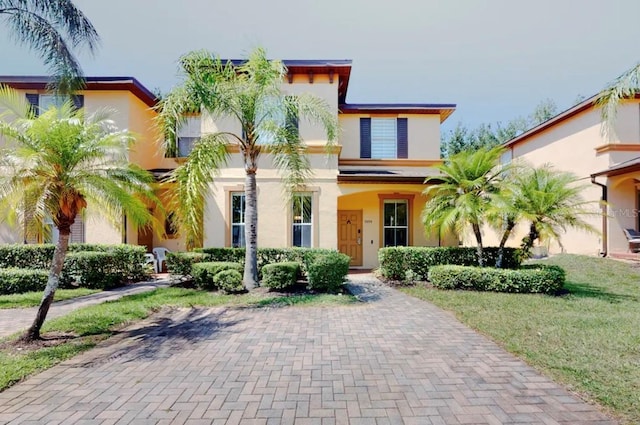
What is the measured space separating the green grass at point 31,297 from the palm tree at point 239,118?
3871 mm

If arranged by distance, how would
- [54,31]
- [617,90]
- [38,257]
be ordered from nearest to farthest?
[54,31] < [617,90] < [38,257]

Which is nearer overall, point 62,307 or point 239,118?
point 62,307

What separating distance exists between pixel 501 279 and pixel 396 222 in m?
5.89

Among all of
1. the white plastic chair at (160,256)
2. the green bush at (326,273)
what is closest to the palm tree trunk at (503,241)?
the green bush at (326,273)

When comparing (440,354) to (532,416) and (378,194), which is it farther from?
(378,194)

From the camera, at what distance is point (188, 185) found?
8.28 m

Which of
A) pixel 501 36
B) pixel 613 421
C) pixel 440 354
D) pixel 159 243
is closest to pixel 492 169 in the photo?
pixel 501 36

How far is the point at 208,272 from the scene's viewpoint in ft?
31.4

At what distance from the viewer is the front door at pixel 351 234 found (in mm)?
14750

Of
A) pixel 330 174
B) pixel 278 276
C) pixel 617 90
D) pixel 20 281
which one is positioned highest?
pixel 617 90

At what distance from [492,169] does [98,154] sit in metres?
10.5

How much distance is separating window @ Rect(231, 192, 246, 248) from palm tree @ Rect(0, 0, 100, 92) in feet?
21.5

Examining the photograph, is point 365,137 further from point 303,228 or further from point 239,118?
point 239,118

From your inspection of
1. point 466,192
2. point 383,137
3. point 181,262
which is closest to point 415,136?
point 383,137
